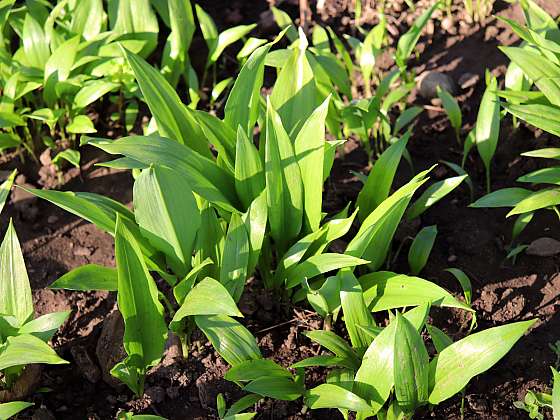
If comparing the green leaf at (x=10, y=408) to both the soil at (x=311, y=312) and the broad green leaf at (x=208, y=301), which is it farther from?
the broad green leaf at (x=208, y=301)

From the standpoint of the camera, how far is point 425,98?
3141 millimetres

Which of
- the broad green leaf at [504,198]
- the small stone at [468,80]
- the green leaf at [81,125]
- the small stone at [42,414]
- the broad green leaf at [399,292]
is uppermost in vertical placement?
the green leaf at [81,125]

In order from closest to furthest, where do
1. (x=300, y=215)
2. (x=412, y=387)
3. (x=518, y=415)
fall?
(x=412, y=387)
(x=518, y=415)
(x=300, y=215)

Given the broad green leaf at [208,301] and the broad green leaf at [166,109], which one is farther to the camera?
the broad green leaf at [166,109]

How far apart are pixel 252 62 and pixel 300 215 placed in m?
0.49

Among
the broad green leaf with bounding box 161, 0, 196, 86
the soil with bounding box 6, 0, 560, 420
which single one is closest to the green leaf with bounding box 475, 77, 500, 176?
the soil with bounding box 6, 0, 560, 420

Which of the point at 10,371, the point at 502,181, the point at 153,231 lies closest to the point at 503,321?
the point at 502,181

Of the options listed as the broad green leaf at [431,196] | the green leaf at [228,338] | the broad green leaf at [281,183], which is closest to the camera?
the green leaf at [228,338]

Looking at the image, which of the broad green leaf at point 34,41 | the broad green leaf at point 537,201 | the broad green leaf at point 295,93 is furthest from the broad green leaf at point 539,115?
the broad green leaf at point 34,41

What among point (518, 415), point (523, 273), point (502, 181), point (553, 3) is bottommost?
point (518, 415)

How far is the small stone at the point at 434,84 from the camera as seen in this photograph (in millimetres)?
3096

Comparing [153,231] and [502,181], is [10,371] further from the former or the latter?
[502,181]

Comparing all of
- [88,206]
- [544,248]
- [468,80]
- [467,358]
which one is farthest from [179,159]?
[468,80]

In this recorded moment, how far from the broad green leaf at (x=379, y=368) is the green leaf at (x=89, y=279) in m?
0.72
